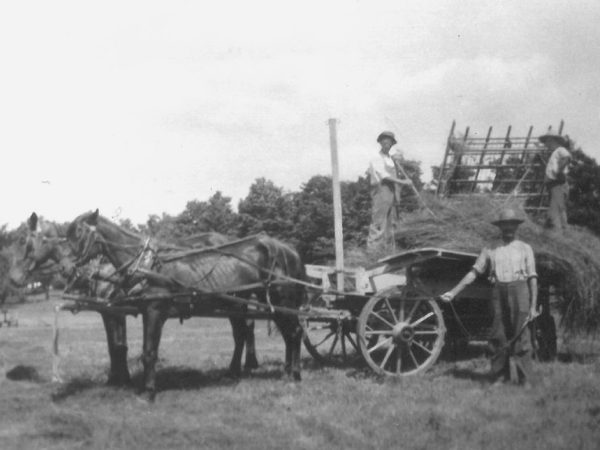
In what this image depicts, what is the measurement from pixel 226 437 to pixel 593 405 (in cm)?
391

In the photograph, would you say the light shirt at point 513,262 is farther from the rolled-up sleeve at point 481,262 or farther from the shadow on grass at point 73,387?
the shadow on grass at point 73,387

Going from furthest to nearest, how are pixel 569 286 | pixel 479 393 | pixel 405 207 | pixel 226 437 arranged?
pixel 405 207 < pixel 569 286 < pixel 479 393 < pixel 226 437

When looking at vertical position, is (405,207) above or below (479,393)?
above

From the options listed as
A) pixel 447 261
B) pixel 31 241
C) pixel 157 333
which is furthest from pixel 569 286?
pixel 31 241

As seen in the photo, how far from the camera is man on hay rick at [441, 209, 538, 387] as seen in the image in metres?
9.12

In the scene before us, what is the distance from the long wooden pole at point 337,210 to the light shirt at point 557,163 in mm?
3253

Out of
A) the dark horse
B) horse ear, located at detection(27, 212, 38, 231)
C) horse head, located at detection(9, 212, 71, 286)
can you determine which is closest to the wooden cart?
the dark horse

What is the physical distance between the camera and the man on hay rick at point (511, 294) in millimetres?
9125

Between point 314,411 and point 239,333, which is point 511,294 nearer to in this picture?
point 314,411

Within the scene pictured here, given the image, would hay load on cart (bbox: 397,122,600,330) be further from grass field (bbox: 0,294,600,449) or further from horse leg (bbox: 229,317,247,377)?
horse leg (bbox: 229,317,247,377)

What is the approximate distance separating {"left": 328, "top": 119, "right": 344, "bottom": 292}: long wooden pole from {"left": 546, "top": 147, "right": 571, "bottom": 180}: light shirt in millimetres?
3253

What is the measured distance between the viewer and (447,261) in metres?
10.6

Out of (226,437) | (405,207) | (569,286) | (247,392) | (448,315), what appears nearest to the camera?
(226,437)

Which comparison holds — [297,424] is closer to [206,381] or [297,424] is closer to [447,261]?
[206,381]
